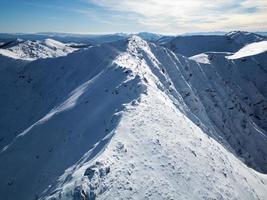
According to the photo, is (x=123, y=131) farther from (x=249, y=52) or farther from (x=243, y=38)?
(x=243, y=38)

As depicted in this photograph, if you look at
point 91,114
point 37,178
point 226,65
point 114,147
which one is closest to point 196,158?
point 114,147

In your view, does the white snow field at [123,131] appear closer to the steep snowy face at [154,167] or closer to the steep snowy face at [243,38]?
the steep snowy face at [154,167]

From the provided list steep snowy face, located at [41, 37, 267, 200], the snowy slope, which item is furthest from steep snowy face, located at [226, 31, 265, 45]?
steep snowy face, located at [41, 37, 267, 200]

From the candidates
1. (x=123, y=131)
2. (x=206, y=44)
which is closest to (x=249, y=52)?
(x=206, y=44)

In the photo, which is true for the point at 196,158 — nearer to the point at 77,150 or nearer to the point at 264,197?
the point at 264,197

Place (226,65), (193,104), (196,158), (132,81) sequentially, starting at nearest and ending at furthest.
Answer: (196,158)
(132,81)
(193,104)
(226,65)

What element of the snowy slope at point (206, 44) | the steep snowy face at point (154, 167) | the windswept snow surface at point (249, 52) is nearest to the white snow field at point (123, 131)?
the steep snowy face at point (154, 167)
